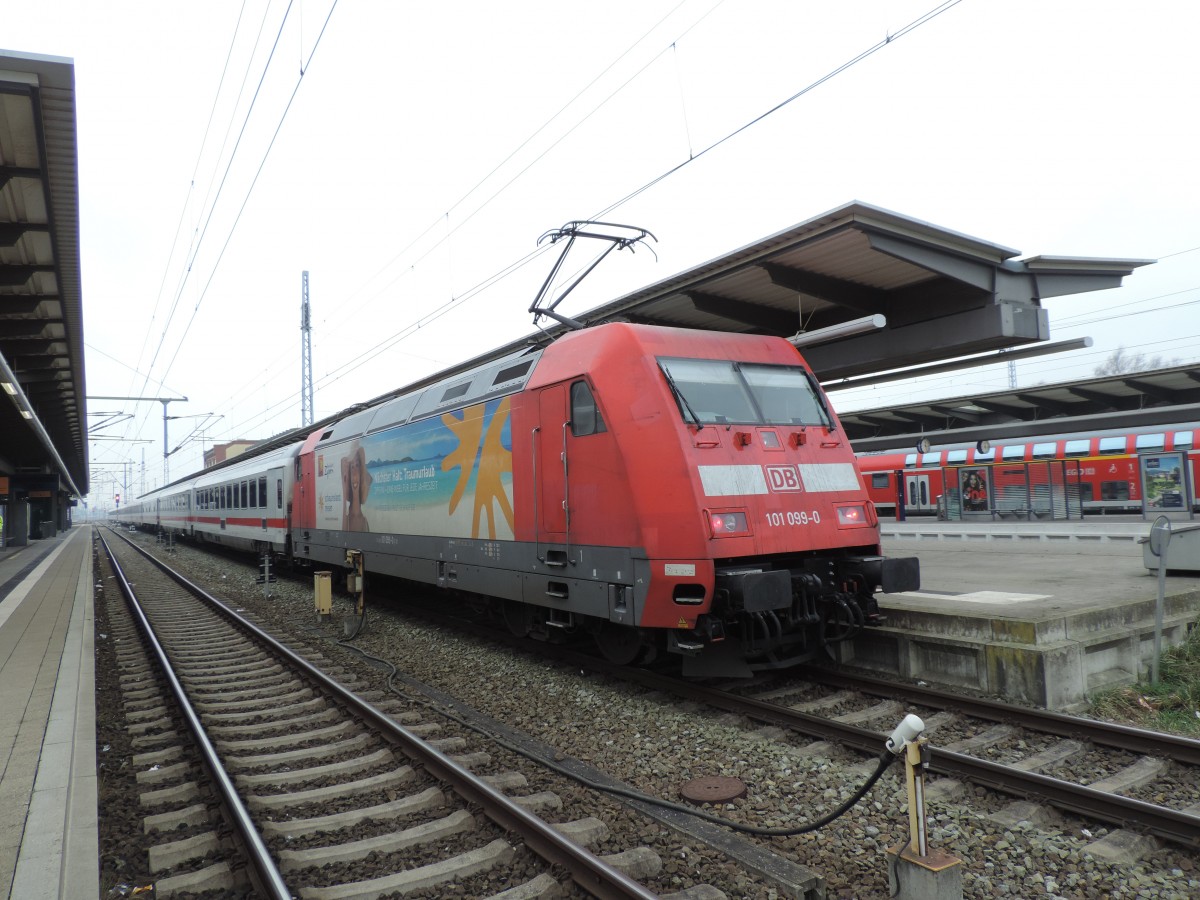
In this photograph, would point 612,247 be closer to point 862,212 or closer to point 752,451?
point 862,212

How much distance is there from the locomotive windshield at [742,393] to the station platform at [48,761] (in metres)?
4.94

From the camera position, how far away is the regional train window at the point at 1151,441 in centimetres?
1892

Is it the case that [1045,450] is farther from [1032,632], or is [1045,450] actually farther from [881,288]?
[1032,632]

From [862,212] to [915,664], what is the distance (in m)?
4.38

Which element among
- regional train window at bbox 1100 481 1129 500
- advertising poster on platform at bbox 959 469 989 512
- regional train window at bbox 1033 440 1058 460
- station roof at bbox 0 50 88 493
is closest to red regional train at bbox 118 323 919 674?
station roof at bbox 0 50 88 493

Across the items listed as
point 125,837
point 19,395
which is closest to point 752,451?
point 125,837

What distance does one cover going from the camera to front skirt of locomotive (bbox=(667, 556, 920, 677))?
6105mm

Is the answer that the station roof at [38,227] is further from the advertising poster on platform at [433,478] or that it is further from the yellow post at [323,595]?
the yellow post at [323,595]

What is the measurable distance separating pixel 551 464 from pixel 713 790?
361 cm

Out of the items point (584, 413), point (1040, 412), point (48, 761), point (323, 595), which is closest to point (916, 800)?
point (584, 413)

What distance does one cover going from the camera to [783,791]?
4910 mm

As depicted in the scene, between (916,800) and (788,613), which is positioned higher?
(788,613)

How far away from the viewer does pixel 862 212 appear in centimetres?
763

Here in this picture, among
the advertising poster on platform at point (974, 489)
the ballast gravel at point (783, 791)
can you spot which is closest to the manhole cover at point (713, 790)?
the ballast gravel at point (783, 791)
